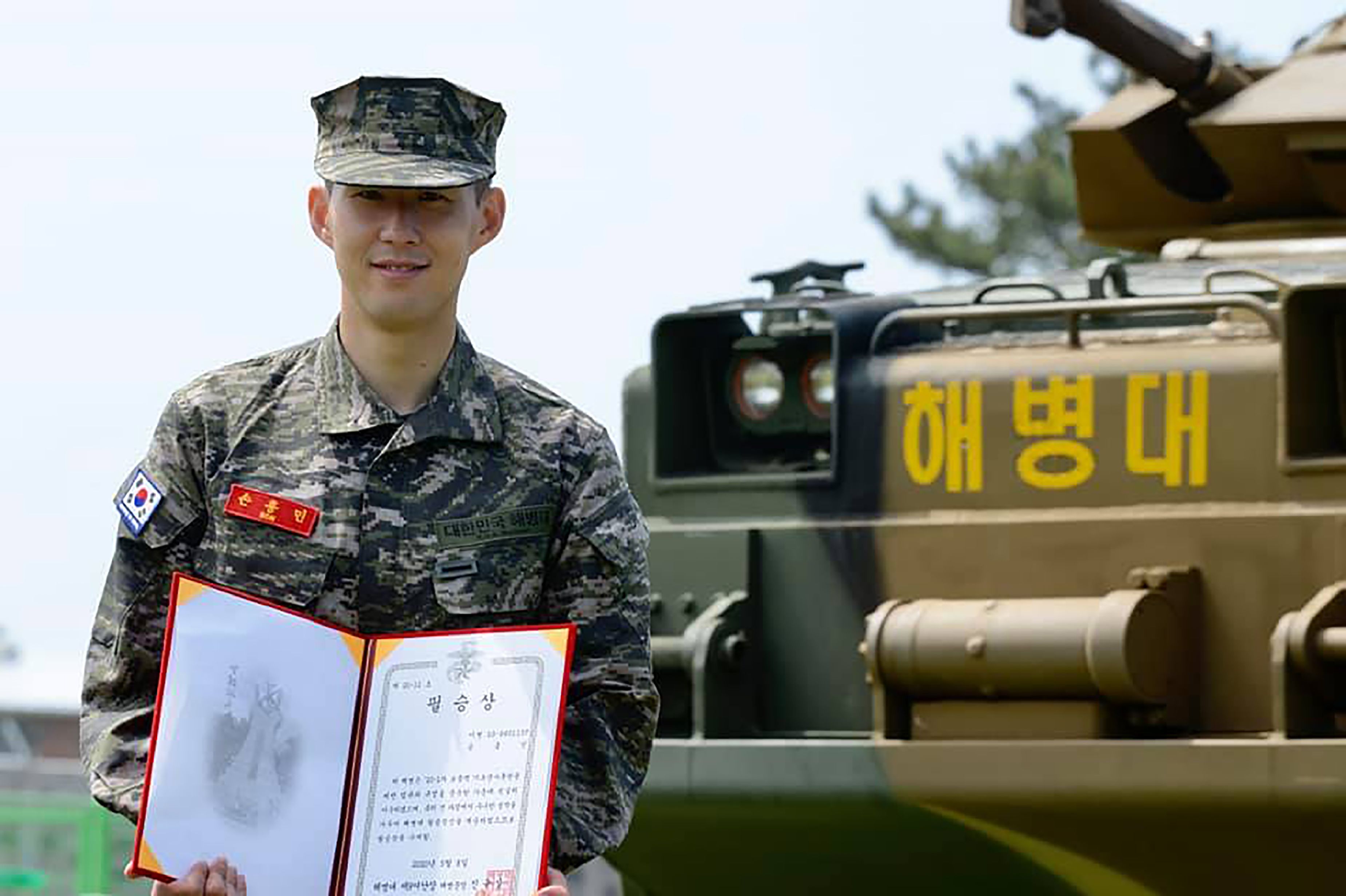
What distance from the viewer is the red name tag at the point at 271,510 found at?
314 cm

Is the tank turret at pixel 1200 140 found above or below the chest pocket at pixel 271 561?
above

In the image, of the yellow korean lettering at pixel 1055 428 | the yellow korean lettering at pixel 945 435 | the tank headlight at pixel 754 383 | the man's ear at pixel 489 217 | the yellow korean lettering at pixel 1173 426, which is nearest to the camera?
the man's ear at pixel 489 217

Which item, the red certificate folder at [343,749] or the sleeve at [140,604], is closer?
the red certificate folder at [343,749]

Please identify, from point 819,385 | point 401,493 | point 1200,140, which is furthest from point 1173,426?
point 401,493

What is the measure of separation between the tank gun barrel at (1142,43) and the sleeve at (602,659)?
474 centimetres

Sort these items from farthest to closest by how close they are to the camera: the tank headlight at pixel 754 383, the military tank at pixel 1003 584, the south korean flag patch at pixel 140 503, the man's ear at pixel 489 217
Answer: the tank headlight at pixel 754 383 → the military tank at pixel 1003 584 → the man's ear at pixel 489 217 → the south korean flag patch at pixel 140 503

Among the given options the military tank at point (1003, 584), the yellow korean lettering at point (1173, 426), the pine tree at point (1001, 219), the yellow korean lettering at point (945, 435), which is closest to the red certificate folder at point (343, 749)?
the military tank at point (1003, 584)

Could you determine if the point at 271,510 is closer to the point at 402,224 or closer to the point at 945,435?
the point at 402,224

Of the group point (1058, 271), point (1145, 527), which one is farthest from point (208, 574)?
point (1058, 271)

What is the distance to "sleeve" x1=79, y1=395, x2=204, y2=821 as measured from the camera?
3.12 metres

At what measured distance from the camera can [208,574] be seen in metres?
3.18

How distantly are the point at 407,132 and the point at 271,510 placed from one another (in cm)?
40

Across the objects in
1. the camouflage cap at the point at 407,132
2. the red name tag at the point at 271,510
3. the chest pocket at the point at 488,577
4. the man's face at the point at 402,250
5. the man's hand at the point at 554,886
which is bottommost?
the man's hand at the point at 554,886

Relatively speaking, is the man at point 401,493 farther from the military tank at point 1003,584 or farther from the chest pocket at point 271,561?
the military tank at point 1003,584
